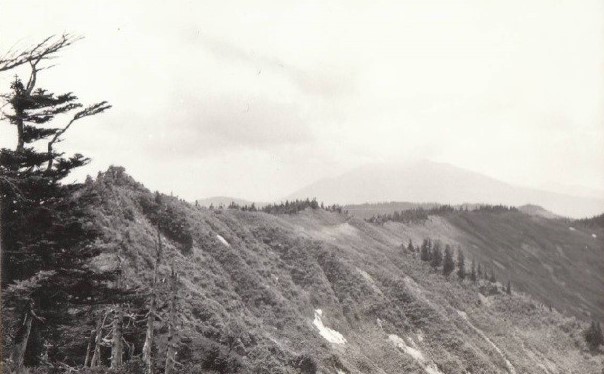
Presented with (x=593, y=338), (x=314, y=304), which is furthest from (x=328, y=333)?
(x=593, y=338)

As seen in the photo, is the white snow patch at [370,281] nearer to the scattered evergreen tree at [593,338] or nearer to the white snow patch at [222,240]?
the white snow patch at [222,240]

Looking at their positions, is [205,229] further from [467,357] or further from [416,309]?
[467,357]

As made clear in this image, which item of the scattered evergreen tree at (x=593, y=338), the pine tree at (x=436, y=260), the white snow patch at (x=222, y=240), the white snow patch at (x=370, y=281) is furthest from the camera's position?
the pine tree at (x=436, y=260)

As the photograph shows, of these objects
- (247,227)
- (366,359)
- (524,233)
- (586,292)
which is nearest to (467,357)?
(366,359)

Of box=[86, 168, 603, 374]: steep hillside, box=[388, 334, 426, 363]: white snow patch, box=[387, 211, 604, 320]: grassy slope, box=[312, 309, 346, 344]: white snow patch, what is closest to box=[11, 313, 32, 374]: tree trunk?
box=[86, 168, 603, 374]: steep hillside

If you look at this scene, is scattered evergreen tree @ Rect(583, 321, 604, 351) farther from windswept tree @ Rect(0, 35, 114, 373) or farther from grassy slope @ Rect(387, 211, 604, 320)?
windswept tree @ Rect(0, 35, 114, 373)

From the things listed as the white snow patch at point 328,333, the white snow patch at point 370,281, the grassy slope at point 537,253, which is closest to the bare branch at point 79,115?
the white snow patch at point 328,333
